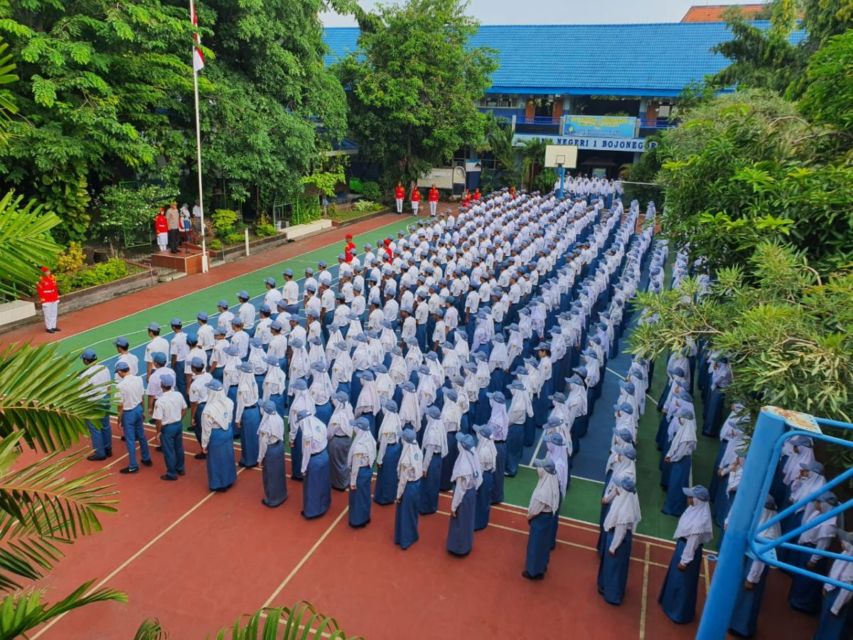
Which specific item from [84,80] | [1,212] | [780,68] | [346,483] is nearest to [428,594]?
[346,483]

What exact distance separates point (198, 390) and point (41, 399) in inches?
206

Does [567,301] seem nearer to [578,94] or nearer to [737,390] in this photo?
[737,390]

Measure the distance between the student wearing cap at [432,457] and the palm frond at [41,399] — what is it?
14.8 feet

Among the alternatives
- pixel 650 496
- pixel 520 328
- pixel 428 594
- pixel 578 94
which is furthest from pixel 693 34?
pixel 428 594

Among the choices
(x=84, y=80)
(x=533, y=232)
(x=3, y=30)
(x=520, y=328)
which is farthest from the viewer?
(x=533, y=232)

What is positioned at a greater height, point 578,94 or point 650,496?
point 578,94

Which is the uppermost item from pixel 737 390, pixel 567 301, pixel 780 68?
pixel 780 68

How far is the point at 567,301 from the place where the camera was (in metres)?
13.3

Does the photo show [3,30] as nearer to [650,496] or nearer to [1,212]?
[1,212]

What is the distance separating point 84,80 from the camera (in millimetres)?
12852

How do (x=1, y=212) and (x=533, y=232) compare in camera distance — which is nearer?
(x=1, y=212)

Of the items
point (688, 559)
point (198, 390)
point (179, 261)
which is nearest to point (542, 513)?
point (688, 559)

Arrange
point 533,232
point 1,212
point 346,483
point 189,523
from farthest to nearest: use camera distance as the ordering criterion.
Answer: point 533,232
point 346,483
point 189,523
point 1,212

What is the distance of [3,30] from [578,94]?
77.9 ft
